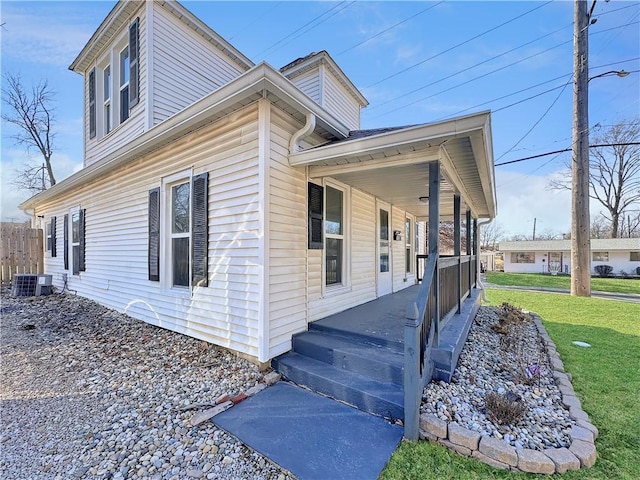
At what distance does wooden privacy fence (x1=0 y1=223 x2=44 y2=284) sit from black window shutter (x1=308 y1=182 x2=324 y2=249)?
10784 mm

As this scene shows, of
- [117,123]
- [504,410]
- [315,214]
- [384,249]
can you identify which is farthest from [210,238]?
[117,123]

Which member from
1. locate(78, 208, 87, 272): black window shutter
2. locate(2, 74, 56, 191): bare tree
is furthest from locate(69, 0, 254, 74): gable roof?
Answer: locate(2, 74, 56, 191): bare tree

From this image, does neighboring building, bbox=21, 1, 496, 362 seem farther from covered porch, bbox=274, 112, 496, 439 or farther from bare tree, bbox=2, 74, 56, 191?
bare tree, bbox=2, 74, 56, 191

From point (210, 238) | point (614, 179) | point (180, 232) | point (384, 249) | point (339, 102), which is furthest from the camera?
point (614, 179)

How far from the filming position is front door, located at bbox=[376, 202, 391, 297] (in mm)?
6422

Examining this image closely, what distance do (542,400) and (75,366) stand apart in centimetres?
542

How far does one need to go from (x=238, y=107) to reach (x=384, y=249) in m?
4.50

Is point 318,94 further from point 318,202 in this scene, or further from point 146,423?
point 146,423

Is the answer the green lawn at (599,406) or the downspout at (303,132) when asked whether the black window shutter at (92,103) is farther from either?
the green lawn at (599,406)

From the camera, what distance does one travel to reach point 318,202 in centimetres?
430

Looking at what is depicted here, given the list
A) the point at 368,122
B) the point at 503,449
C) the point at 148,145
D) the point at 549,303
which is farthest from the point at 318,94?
the point at 549,303

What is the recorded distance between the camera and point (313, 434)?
244 centimetres

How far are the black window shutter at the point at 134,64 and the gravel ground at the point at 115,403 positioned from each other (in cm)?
468

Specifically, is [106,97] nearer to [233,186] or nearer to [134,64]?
[134,64]
